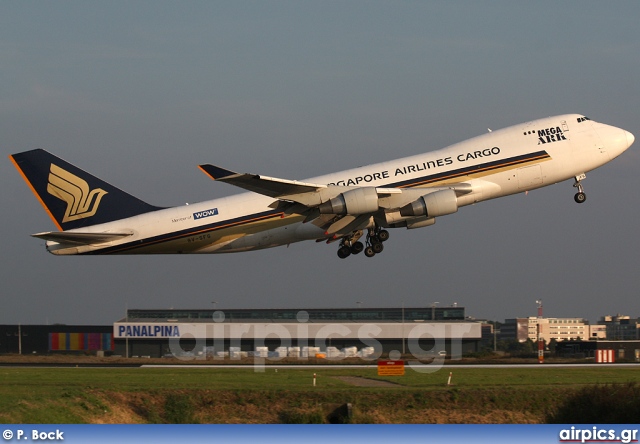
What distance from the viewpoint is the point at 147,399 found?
41625mm

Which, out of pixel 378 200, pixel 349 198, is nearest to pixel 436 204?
pixel 378 200

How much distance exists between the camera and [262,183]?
43688 mm

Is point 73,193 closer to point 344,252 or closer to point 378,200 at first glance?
point 344,252

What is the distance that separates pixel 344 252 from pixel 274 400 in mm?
10855

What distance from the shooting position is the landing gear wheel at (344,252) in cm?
4981

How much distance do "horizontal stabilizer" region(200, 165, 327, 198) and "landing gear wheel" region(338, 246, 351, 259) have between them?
6.27 metres

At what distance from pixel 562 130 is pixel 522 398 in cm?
1398

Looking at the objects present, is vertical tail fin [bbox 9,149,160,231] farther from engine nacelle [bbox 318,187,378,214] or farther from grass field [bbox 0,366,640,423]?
engine nacelle [bbox 318,187,378,214]

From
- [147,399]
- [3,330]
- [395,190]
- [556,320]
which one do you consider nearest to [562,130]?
[395,190]

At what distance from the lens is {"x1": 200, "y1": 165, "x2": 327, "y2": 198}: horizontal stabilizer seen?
4150cm

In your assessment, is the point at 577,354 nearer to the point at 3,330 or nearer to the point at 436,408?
the point at 436,408

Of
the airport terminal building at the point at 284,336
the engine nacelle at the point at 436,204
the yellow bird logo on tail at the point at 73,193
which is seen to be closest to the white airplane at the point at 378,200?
the engine nacelle at the point at 436,204

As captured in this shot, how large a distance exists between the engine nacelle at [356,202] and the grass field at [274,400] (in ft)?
27.8

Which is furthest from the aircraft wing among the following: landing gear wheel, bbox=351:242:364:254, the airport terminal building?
the airport terminal building
